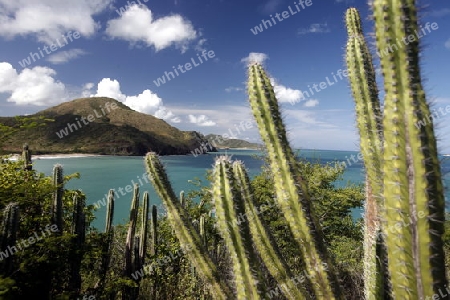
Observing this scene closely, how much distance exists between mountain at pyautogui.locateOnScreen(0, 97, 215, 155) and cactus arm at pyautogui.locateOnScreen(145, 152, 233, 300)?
9339 cm

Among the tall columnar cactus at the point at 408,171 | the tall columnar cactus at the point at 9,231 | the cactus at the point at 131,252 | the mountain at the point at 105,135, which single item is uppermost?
the mountain at the point at 105,135

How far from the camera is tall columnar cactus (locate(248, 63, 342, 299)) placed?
2896 mm

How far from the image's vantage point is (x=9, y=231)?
523cm

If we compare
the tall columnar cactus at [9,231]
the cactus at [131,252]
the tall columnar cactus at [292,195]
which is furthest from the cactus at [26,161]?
the tall columnar cactus at [292,195]

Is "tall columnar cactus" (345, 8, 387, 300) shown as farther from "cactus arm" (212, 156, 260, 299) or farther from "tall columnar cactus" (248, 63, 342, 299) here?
"cactus arm" (212, 156, 260, 299)

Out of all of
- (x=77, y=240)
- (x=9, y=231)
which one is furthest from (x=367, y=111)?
(x=77, y=240)

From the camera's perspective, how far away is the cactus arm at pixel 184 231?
3.60 m

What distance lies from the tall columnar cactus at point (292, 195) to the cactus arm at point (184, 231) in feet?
3.90

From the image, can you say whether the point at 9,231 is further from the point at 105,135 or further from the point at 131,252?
the point at 105,135

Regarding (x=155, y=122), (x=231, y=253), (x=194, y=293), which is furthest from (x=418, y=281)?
(x=155, y=122)

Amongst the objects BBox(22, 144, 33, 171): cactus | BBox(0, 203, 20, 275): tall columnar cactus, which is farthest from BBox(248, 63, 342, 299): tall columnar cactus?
BBox(22, 144, 33, 171): cactus

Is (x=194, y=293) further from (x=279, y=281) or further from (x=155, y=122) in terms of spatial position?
(x=155, y=122)

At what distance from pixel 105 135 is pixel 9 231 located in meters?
127

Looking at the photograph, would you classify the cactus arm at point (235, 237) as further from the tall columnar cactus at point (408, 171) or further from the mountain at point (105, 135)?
the mountain at point (105, 135)
